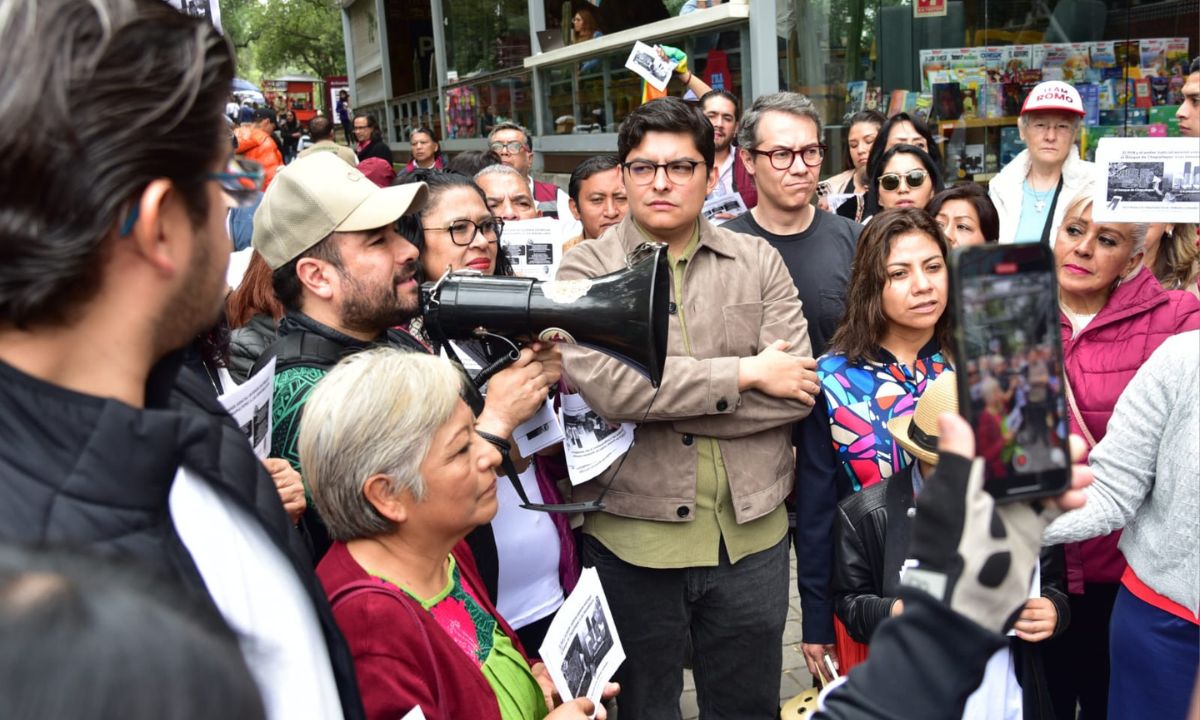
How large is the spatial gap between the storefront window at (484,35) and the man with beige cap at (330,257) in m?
11.2

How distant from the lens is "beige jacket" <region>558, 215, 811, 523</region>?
8.79 ft

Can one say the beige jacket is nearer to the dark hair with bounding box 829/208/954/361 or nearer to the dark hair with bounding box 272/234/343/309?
the dark hair with bounding box 829/208/954/361

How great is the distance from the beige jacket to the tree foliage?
40126 millimetres

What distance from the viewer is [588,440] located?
2.82 m

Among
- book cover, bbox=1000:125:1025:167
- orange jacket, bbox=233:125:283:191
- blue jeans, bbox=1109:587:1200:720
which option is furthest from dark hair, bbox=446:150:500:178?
blue jeans, bbox=1109:587:1200:720

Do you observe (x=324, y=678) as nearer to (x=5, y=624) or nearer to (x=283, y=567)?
(x=283, y=567)

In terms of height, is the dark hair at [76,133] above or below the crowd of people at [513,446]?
above

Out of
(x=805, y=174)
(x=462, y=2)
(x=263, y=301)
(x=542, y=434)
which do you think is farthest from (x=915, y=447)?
(x=462, y=2)

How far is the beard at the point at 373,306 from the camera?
8.08ft

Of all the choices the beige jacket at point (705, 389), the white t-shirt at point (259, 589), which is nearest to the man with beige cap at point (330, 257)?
the beige jacket at point (705, 389)

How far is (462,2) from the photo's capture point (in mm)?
16594

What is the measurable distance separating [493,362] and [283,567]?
128 centimetres

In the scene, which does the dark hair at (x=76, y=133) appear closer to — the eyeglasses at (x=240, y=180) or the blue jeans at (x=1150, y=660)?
the eyeglasses at (x=240, y=180)

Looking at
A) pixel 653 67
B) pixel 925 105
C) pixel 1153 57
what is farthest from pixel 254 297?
pixel 1153 57
